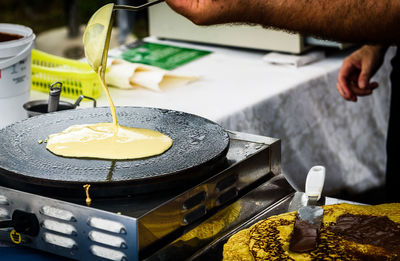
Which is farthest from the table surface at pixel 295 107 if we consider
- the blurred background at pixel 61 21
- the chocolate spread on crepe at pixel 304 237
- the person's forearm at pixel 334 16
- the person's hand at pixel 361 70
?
the blurred background at pixel 61 21

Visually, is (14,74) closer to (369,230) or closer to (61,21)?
(369,230)

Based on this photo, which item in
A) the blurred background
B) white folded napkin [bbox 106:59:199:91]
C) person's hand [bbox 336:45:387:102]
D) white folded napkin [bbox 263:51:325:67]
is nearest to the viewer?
person's hand [bbox 336:45:387:102]

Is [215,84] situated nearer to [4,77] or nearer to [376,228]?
[4,77]

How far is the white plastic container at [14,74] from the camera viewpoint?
6.04 ft

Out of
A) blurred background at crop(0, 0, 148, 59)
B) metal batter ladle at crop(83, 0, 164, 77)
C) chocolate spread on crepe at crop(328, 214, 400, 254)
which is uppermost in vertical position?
metal batter ladle at crop(83, 0, 164, 77)

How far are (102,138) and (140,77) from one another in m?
0.96

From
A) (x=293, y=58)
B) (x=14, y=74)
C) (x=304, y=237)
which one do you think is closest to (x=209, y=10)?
(x=304, y=237)

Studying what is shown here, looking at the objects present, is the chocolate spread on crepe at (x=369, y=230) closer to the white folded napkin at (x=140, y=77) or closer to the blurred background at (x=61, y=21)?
the white folded napkin at (x=140, y=77)

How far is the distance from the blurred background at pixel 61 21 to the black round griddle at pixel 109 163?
3.77 metres

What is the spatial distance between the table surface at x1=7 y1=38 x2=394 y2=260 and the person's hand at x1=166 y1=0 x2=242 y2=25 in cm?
81

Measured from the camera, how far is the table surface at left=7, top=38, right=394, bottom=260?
2268 millimetres

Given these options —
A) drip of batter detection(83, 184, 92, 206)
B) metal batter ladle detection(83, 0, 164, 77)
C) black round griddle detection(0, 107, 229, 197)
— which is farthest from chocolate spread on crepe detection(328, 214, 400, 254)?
metal batter ladle detection(83, 0, 164, 77)

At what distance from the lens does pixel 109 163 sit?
4.34 ft

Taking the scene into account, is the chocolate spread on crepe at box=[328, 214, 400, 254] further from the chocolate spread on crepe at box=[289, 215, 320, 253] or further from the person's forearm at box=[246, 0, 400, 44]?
the person's forearm at box=[246, 0, 400, 44]
